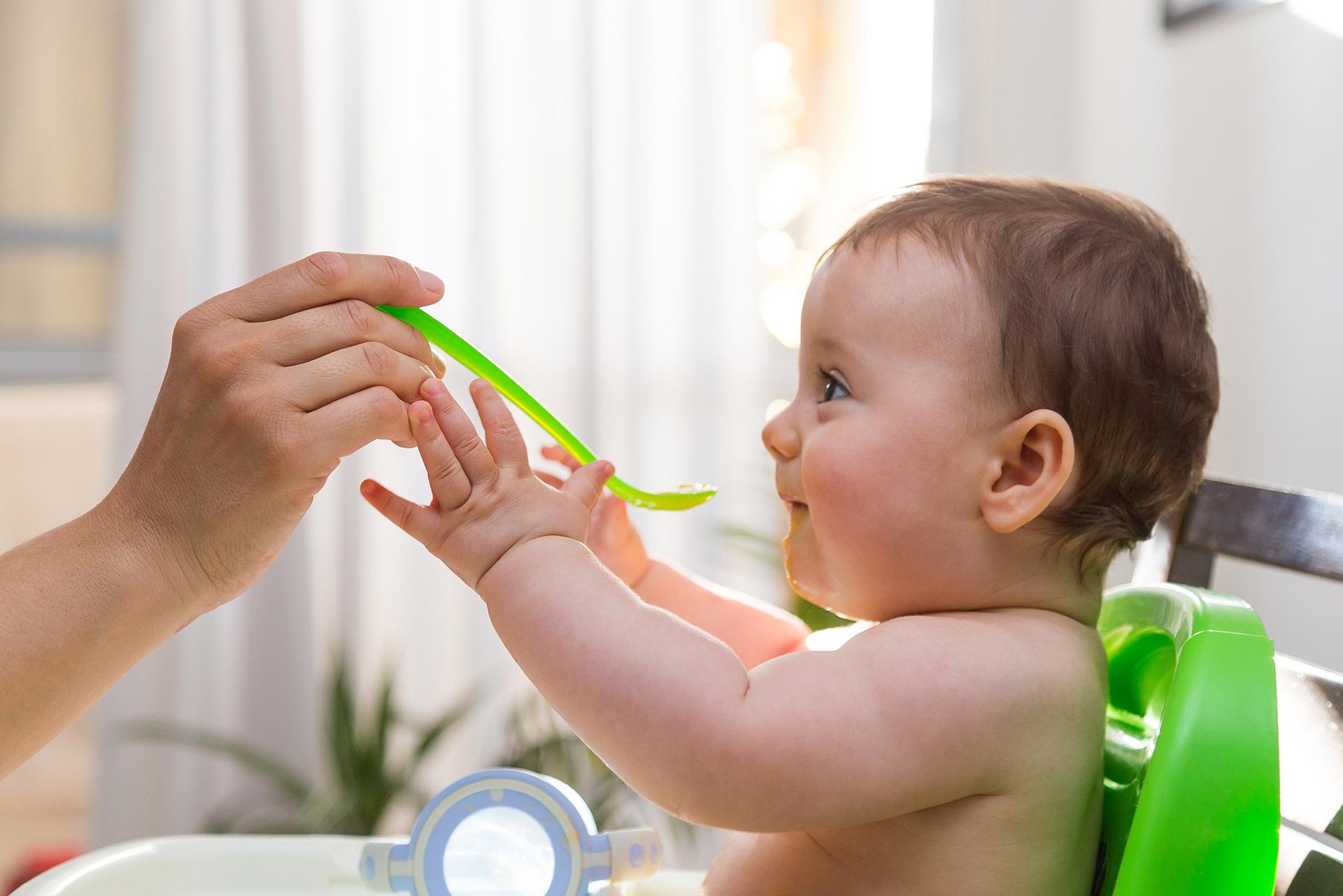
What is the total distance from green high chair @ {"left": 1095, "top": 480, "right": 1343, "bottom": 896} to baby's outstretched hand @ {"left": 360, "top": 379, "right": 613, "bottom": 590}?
0.34 meters

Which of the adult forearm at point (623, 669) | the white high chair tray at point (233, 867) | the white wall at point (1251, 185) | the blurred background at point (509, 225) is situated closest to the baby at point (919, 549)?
the adult forearm at point (623, 669)

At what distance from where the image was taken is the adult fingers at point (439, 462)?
0.65m

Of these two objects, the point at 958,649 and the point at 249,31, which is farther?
the point at 249,31

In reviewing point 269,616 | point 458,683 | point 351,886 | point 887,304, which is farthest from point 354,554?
point 887,304

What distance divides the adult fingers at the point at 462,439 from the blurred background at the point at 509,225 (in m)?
1.19

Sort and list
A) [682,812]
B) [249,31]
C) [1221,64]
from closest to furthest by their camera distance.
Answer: [682,812], [1221,64], [249,31]

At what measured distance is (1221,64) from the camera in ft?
5.16

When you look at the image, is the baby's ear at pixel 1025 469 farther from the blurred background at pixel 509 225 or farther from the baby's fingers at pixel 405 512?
the blurred background at pixel 509 225

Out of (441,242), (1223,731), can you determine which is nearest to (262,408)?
(1223,731)

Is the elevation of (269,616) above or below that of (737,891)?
below

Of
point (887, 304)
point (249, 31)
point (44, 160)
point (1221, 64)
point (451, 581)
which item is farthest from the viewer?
point (44, 160)

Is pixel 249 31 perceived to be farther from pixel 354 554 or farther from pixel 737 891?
pixel 737 891

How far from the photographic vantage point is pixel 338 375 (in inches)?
25.4

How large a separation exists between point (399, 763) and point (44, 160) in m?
1.63
